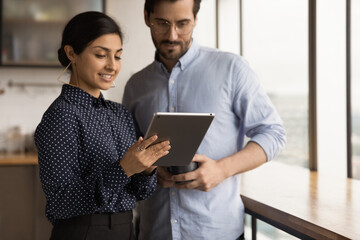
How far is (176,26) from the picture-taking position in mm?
1497

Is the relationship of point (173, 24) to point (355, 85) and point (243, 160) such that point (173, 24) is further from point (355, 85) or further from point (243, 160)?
point (355, 85)

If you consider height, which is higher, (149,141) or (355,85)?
(355,85)

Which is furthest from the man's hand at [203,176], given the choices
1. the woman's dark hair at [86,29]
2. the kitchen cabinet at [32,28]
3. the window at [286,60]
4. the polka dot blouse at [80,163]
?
the kitchen cabinet at [32,28]

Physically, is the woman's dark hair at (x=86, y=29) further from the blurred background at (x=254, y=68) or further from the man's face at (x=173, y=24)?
the blurred background at (x=254, y=68)

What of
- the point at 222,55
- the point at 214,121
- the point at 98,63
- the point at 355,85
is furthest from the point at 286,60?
the point at 98,63

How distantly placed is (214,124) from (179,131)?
0.34 meters

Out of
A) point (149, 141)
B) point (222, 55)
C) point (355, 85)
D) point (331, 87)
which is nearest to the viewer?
point (149, 141)

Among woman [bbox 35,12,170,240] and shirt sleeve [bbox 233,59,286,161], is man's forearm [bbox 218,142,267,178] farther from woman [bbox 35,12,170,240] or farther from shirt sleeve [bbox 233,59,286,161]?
woman [bbox 35,12,170,240]

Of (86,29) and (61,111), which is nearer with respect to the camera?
(61,111)

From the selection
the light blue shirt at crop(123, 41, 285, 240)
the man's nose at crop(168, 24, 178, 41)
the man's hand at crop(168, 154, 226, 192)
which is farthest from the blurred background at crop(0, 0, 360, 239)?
the man's nose at crop(168, 24, 178, 41)

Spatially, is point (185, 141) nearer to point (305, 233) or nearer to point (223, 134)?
point (223, 134)

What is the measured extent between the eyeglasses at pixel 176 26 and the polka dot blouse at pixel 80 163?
1.14 feet

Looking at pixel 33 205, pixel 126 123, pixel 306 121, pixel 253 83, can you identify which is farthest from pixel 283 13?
pixel 33 205

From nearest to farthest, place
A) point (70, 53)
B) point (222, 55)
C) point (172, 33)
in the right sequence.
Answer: point (70, 53), point (172, 33), point (222, 55)
